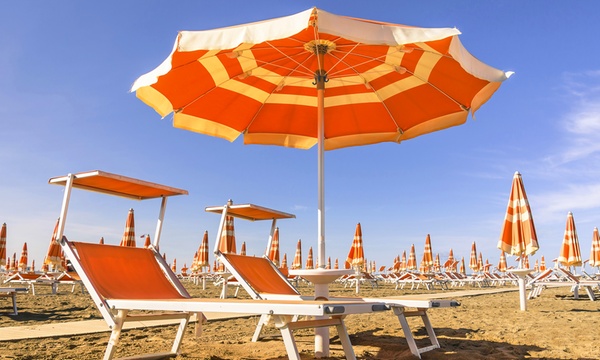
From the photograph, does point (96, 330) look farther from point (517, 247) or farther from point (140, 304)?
point (517, 247)

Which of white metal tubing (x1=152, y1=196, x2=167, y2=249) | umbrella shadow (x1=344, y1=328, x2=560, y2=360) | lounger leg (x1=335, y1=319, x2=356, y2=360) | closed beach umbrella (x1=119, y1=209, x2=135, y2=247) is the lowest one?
umbrella shadow (x1=344, y1=328, x2=560, y2=360)

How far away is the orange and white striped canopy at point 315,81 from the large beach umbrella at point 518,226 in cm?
397

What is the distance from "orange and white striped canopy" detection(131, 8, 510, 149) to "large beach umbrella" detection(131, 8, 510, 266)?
10 millimetres

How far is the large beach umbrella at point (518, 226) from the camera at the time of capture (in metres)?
8.24

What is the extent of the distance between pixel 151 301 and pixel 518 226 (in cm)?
698

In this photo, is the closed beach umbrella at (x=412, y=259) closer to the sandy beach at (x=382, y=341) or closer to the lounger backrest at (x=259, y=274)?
the sandy beach at (x=382, y=341)

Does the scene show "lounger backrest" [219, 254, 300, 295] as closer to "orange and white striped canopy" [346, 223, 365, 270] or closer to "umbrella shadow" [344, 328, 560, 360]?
"umbrella shadow" [344, 328, 560, 360]

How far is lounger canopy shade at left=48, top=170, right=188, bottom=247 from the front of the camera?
12.1ft

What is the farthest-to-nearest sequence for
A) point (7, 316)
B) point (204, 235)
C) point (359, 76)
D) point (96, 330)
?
point (204, 235)
point (7, 316)
point (96, 330)
point (359, 76)

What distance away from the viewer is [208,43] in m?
3.25

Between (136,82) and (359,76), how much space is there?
2.25 metres

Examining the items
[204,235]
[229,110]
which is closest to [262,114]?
[229,110]

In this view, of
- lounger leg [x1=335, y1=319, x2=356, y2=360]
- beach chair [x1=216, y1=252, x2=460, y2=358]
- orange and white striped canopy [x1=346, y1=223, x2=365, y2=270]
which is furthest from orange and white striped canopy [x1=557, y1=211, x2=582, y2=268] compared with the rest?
lounger leg [x1=335, y1=319, x2=356, y2=360]

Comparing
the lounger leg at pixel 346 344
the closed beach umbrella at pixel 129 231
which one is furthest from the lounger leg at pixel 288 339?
the closed beach umbrella at pixel 129 231
